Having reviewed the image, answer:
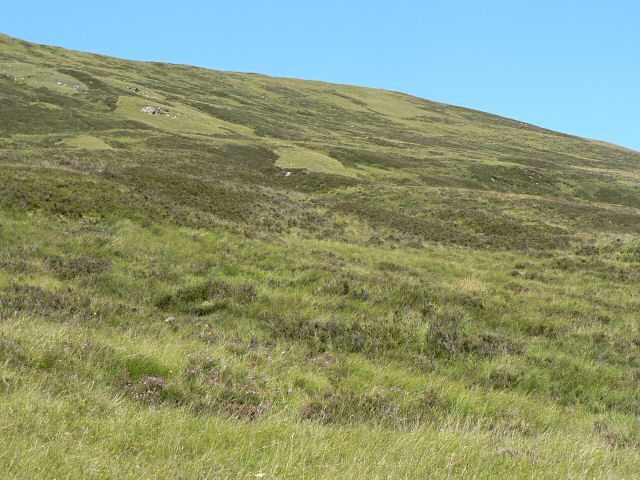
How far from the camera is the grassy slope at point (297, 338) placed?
4.42 meters

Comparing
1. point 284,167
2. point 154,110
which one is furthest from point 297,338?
point 154,110

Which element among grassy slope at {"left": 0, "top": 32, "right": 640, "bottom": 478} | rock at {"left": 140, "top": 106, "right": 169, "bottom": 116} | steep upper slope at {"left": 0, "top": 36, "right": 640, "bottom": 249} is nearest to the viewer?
grassy slope at {"left": 0, "top": 32, "right": 640, "bottom": 478}

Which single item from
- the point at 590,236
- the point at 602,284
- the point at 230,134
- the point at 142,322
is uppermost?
the point at 230,134

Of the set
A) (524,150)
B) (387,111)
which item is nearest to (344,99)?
(387,111)

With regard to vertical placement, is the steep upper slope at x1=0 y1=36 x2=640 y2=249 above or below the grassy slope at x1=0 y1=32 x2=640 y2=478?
above

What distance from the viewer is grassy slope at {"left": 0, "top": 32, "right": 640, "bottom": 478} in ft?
14.5

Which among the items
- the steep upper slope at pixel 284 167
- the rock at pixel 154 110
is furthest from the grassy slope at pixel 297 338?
the rock at pixel 154 110

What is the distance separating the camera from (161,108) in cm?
8506

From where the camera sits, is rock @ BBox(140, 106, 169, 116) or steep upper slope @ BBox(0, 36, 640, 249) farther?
rock @ BBox(140, 106, 169, 116)

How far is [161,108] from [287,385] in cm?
8680

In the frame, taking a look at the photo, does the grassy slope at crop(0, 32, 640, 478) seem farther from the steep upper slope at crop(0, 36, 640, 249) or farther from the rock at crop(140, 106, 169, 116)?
the rock at crop(140, 106, 169, 116)

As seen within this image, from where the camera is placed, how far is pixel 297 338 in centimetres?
1005

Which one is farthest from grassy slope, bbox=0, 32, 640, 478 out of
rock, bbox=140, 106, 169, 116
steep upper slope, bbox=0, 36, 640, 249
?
rock, bbox=140, 106, 169, 116

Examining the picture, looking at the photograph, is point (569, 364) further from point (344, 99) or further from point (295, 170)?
point (344, 99)
